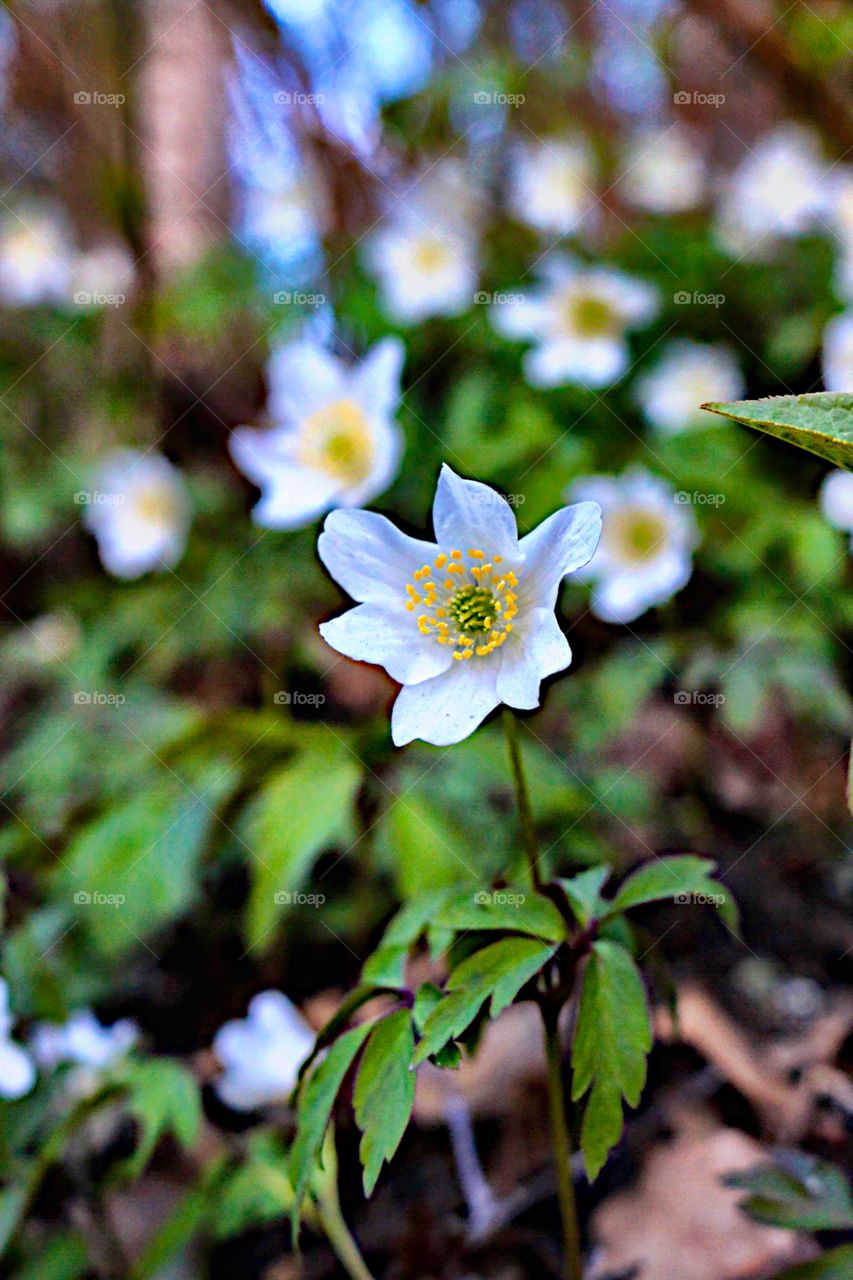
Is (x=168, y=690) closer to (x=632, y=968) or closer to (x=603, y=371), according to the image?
(x=603, y=371)

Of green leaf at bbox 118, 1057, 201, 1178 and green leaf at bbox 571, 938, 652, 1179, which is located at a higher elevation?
green leaf at bbox 571, 938, 652, 1179

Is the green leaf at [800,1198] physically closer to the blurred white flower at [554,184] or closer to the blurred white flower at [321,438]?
the blurred white flower at [321,438]

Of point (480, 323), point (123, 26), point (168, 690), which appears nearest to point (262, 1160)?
point (168, 690)
